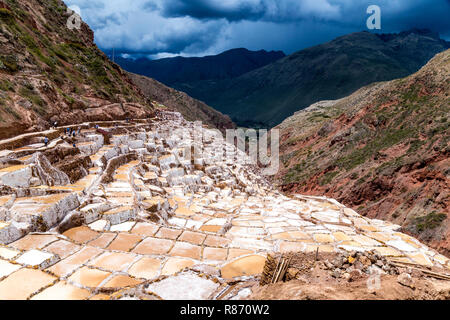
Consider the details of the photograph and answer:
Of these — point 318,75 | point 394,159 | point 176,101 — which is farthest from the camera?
A: point 318,75

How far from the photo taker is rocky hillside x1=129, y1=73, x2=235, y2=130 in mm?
65125

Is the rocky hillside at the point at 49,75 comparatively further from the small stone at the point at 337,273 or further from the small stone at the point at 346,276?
the small stone at the point at 346,276

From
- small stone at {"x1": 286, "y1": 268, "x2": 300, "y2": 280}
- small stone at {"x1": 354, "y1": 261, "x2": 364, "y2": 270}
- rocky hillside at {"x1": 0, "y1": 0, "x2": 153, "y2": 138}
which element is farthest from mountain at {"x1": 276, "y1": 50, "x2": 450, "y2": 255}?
rocky hillside at {"x1": 0, "y1": 0, "x2": 153, "y2": 138}

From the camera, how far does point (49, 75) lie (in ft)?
63.4

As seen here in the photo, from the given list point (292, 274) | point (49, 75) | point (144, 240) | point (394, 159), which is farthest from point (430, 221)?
point (49, 75)

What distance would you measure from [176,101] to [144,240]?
66.7 meters

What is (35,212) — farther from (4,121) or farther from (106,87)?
(106,87)

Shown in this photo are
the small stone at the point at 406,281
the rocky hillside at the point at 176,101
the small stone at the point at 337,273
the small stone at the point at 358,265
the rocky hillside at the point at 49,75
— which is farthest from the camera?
the rocky hillside at the point at 176,101

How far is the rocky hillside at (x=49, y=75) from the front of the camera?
45.0ft

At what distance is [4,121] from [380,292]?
45.7 feet

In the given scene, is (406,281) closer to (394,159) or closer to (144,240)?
(144,240)

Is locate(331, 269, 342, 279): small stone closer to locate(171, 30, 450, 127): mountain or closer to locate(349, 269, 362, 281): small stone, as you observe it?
locate(349, 269, 362, 281): small stone

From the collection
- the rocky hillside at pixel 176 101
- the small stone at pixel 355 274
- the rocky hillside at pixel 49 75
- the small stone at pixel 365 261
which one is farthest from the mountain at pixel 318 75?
the small stone at pixel 355 274

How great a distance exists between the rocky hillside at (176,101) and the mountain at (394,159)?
3366 cm
